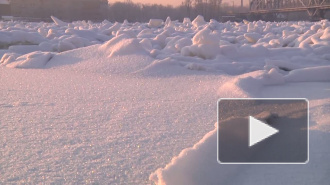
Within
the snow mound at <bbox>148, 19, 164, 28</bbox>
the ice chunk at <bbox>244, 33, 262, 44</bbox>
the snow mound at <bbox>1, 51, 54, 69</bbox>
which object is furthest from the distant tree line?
the snow mound at <bbox>1, 51, 54, 69</bbox>

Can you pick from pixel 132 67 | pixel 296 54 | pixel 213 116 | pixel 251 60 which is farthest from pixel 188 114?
pixel 296 54

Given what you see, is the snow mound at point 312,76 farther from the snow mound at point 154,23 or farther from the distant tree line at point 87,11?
the distant tree line at point 87,11

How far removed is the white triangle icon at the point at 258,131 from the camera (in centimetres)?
118

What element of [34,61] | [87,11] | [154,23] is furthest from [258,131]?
[87,11]

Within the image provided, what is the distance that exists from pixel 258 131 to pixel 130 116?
0.65m

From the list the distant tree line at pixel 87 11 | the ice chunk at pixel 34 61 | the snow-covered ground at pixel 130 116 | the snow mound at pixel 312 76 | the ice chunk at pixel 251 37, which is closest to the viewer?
the snow-covered ground at pixel 130 116

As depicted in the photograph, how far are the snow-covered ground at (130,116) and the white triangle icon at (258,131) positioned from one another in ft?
0.29

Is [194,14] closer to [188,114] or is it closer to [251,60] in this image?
[251,60]

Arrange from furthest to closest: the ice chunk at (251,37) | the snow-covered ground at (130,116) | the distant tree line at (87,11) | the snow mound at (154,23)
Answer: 1. the distant tree line at (87,11)
2. the snow mound at (154,23)
3. the ice chunk at (251,37)
4. the snow-covered ground at (130,116)

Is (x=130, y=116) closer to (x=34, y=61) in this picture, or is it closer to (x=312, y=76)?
(x=312, y=76)

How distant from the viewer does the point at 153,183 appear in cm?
111

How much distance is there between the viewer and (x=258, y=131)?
1.23 meters
